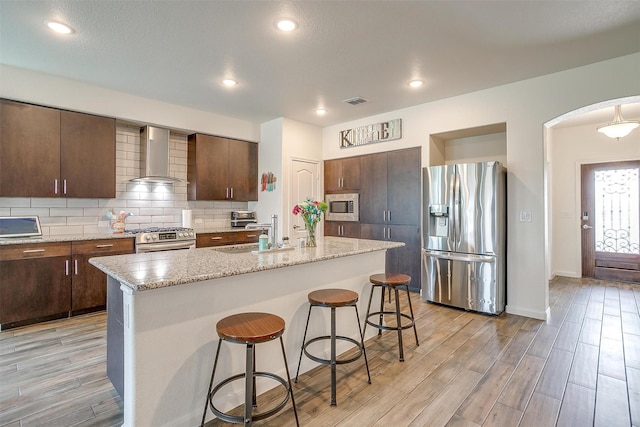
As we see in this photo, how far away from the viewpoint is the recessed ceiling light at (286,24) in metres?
2.50

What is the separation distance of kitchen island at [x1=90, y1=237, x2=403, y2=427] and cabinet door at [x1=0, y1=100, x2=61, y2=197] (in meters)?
2.21

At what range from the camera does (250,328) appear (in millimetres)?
1714

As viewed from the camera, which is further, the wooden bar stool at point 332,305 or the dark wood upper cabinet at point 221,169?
the dark wood upper cabinet at point 221,169

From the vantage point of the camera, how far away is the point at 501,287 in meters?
3.78

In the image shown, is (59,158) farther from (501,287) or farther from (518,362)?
(501,287)

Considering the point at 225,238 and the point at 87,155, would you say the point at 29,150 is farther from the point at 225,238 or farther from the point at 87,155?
the point at 225,238

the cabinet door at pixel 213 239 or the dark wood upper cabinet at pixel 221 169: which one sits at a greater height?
the dark wood upper cabinet at pixel 221 169

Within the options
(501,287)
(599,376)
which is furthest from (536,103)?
(599,376)

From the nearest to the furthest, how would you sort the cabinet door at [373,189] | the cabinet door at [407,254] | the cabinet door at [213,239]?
the cabinet door at [213,239] → the cabinet door at [407,254] → the cabinet door at [373,189]

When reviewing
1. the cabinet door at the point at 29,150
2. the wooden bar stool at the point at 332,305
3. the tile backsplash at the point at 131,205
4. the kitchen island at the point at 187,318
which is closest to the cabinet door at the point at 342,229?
the tile backsplash at the point at 131,205

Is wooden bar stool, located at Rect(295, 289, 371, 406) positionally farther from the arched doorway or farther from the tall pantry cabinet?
the arched doorway

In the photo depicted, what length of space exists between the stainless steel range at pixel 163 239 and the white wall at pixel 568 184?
6.07m

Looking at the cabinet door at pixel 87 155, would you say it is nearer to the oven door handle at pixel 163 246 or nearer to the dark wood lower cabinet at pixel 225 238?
the oven door handle at pixel 163 246

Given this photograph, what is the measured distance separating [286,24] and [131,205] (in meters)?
3.34
